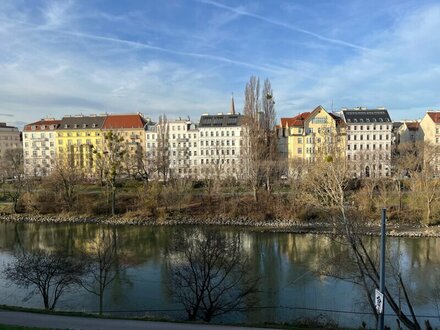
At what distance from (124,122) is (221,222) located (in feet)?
145

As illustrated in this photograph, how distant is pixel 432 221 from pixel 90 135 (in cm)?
6305

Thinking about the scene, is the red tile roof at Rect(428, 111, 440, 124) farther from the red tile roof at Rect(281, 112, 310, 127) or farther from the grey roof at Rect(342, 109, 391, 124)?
the red tile roof at Rect(281, 112, 310, 127)

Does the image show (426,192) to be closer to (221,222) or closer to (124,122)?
(221,222)

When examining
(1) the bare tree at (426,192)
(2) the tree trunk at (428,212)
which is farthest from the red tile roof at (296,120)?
(2) the tree trunk at (428,212)

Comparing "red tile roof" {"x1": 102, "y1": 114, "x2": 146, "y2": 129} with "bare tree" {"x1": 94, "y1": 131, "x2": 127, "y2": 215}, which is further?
"red tile roof" {"x1": 102, "y1": 114, "x2": 146, "y2": 129}

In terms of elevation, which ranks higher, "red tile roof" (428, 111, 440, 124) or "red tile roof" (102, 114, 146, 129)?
"red tile roof" (102, 114, 146, 129)

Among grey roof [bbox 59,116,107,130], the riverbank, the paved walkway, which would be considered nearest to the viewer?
the paved walkway

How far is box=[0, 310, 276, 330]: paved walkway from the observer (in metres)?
12.1

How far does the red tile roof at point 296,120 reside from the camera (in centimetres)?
6625

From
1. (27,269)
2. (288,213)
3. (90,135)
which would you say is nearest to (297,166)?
(288,213)

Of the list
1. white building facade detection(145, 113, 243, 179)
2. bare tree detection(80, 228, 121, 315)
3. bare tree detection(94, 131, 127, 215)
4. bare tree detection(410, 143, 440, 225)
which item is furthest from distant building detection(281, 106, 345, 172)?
bare tree detection(80, 228, 121, 315)

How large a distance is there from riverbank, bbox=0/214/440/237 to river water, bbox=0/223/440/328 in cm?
167

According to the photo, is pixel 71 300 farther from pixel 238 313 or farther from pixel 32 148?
pixel 32 148

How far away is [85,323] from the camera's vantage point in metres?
12.4
